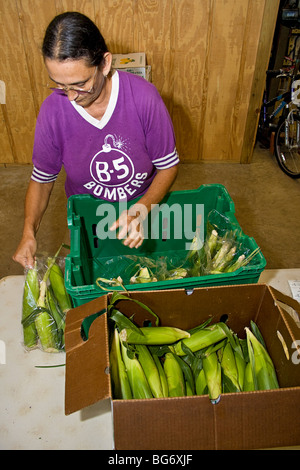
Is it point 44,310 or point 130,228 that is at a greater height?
point 130,228

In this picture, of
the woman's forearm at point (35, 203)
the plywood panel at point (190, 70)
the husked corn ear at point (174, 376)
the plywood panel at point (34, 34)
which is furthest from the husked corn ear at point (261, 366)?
the plywood panel at point (190, 70)

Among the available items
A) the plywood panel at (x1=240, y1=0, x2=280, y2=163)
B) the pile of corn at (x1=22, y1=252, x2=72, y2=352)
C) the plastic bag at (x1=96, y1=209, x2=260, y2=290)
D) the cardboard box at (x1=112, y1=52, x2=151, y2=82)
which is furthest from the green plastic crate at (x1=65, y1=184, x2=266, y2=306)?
the plywood panel at (x1=240, y1=0, x2=280, y2=163)

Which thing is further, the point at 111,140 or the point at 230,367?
the point at 111,140

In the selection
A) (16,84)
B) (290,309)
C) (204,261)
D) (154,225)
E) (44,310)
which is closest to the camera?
(290,309)

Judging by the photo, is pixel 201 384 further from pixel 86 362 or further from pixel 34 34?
pixel 34 34

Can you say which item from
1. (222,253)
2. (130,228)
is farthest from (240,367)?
(130,228)

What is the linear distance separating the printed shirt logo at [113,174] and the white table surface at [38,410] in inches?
26.8

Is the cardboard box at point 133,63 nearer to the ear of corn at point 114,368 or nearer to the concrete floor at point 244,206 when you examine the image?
the concrete floor at point 244,206

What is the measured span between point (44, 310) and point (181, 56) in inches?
125

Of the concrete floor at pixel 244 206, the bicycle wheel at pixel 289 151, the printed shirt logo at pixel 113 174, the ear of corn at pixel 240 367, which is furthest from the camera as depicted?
the bicycle wheel at pixel 289 151

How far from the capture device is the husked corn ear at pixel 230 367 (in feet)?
3.46

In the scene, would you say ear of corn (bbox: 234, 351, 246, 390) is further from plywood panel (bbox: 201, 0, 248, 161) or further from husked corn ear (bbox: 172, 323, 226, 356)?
plywood panel (bbox: 201, 0, 248, 161)

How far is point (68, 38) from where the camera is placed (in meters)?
1.10

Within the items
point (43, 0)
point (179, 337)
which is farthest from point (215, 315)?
point (43, 0)
